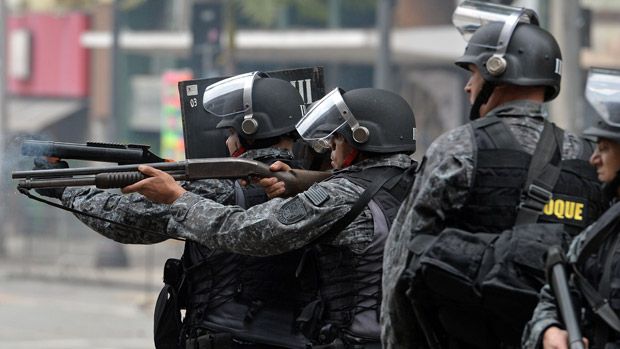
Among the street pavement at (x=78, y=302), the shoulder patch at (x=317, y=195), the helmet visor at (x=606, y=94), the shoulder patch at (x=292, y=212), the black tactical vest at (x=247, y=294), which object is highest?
the helmet visor at (x=606, y=94)

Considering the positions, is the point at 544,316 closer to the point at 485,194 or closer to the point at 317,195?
the point at 485,194

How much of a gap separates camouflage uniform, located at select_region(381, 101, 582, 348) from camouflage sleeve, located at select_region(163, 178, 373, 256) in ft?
2.04

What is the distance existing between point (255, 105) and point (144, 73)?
93.4 ft

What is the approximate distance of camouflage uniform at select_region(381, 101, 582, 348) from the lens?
4.07 metres

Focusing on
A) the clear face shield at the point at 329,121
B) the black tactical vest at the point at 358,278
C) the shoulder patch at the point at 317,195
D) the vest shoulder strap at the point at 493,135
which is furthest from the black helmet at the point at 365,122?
the vest shoulder strap at the point at 493,135

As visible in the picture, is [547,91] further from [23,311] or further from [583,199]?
[23,311]

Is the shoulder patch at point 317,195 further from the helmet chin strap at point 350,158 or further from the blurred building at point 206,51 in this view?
the blurred building at point 206,51

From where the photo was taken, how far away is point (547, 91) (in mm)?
4426

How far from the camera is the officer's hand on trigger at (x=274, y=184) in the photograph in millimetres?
5164

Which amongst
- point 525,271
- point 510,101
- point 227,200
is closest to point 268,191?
point 227,200

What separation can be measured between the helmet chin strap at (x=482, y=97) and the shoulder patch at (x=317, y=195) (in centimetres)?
71

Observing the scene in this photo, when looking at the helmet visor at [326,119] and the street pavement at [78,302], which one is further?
the street pavement at [78,302]

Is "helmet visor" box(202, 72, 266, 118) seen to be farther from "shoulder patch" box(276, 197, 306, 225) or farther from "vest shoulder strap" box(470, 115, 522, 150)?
"vest shoulder strap" box(470, 115, 522, 150)

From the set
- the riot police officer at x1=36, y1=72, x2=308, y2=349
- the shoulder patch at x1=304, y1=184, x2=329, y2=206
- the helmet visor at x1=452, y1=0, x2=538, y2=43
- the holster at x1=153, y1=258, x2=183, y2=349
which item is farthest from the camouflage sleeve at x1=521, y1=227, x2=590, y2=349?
the holster at x1=153, y1=258, x2=183, y2=349
